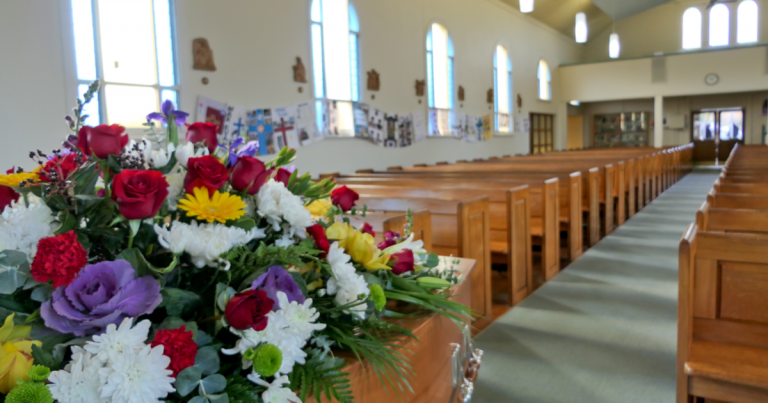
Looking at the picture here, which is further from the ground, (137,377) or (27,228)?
(27,228)

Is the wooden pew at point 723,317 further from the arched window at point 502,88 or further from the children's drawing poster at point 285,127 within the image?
the arched window at point 502,88

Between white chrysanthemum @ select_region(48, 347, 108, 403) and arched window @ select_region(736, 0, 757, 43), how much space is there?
19400 millimetres

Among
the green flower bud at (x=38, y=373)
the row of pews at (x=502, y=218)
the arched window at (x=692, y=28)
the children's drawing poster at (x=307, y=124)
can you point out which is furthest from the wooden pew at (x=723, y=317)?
the arched window at (x=692, y=28)

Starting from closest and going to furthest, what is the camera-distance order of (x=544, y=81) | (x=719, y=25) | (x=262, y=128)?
(x=262, y=128) < (x=544, y=81) < (x=719, y=25)

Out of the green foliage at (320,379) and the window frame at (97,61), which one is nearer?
the green foliage at (320,379)

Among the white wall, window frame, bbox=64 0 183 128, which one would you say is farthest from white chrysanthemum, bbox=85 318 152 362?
window frame, bbox=64 0 183 128

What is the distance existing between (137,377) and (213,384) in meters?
0.10

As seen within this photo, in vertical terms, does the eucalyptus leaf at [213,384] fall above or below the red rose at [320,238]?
below

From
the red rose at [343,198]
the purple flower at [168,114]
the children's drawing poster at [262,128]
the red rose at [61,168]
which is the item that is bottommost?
the red rose at [343,198]

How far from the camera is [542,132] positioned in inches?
624

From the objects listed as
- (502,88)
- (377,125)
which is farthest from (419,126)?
(502,88)

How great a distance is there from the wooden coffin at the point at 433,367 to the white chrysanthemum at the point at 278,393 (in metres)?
0.07

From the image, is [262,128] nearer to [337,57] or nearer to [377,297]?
[337,57]

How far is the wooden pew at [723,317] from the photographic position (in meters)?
1.86
